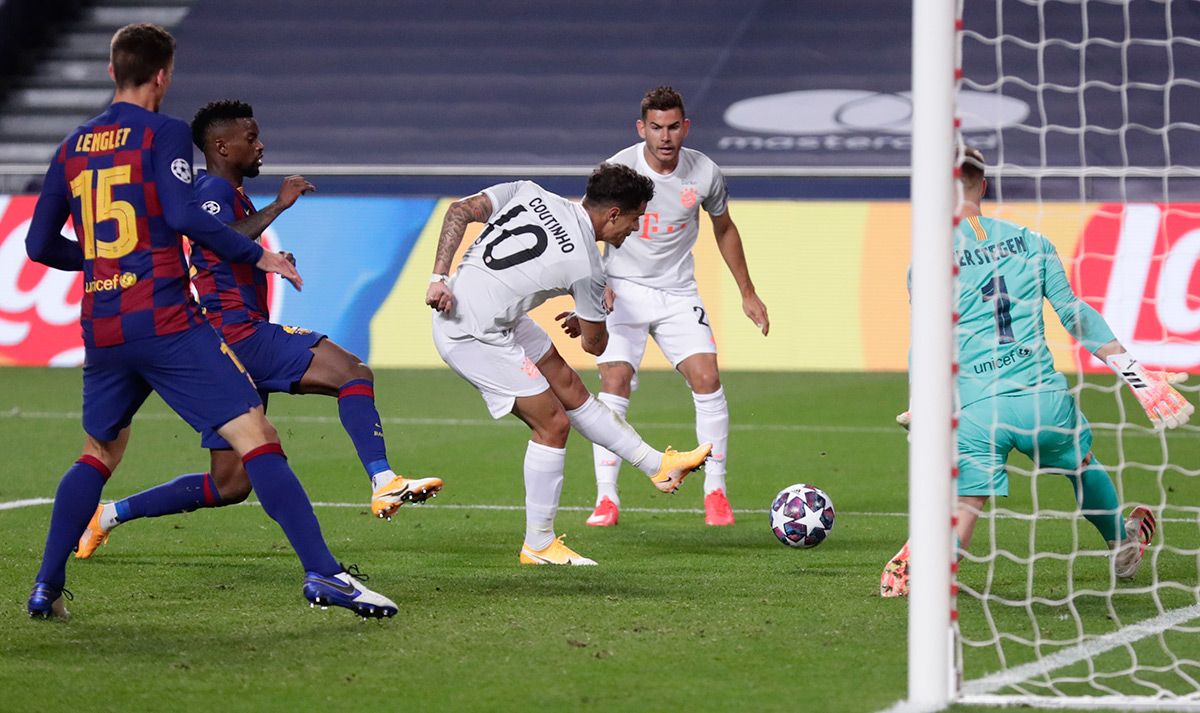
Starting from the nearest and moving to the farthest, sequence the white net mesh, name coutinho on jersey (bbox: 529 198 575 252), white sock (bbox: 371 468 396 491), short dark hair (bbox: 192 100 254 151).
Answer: the white net mesh
white sock (bbox: 371 468 396 491)
name coutinho on jersey (bbox: 529 198 575 252)
short dark hair (bbox: 192 100 254 151)

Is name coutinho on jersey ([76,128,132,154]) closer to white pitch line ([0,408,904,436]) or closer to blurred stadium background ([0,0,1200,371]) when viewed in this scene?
white pitch line ([0,408,904,436])

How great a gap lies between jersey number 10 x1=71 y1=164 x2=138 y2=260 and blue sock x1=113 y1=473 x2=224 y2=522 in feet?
5.15

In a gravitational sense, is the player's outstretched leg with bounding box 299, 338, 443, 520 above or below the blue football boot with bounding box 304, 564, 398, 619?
above

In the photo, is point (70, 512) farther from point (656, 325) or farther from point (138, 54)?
point (656, 325)

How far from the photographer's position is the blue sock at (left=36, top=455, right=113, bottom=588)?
5266mm

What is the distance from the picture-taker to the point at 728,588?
588 centimetres

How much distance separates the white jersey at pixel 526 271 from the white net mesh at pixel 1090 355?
1526mm

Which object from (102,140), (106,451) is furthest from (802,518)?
(102,140)

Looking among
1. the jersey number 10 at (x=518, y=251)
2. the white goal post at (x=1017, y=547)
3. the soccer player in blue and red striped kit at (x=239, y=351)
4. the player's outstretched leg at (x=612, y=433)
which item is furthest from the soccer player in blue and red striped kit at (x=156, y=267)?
the white goal post at (x=1017, y=547)

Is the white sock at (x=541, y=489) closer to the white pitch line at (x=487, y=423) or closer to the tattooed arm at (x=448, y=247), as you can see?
the tattooed arm at (x=448, y=247)

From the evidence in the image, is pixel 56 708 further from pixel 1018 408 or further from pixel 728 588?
pixel 1018 408

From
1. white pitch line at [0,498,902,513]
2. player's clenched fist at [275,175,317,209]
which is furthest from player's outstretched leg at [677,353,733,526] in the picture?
player's clenched fist at [275,175,317,209]

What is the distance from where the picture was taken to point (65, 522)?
17.4 feet

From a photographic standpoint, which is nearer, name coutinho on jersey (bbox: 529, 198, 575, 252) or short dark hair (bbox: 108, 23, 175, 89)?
short dark hair (bbox: 108, 23, 175, 89)
